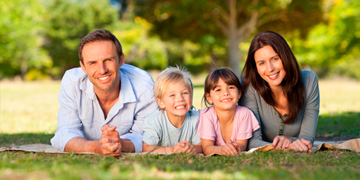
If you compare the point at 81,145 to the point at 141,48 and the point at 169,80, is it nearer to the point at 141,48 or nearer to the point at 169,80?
the point at 169,80

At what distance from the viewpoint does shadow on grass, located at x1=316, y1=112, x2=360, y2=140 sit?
6120 millimetres

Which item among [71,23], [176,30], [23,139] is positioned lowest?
[23,139]

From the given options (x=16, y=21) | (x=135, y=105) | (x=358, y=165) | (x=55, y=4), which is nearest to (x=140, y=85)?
(x=135, y=105)

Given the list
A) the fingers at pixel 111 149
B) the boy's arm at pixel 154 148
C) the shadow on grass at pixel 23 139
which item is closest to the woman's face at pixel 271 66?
the boy's arm at pixel 154 148

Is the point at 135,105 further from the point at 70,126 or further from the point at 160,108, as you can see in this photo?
the point at 70,126

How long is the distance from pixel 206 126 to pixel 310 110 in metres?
1.44

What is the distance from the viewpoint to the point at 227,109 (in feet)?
14.6

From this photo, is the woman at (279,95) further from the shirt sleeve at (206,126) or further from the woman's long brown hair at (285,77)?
the shirt sleeve at (206,126)

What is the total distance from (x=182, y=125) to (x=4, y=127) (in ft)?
18.1

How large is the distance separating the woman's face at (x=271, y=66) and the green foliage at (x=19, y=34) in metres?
29.6

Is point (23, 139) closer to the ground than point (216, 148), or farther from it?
closer to the ground

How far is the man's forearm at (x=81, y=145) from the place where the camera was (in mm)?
4113

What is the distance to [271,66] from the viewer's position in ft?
14.5

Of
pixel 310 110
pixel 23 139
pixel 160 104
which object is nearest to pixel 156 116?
pixel 160 104
